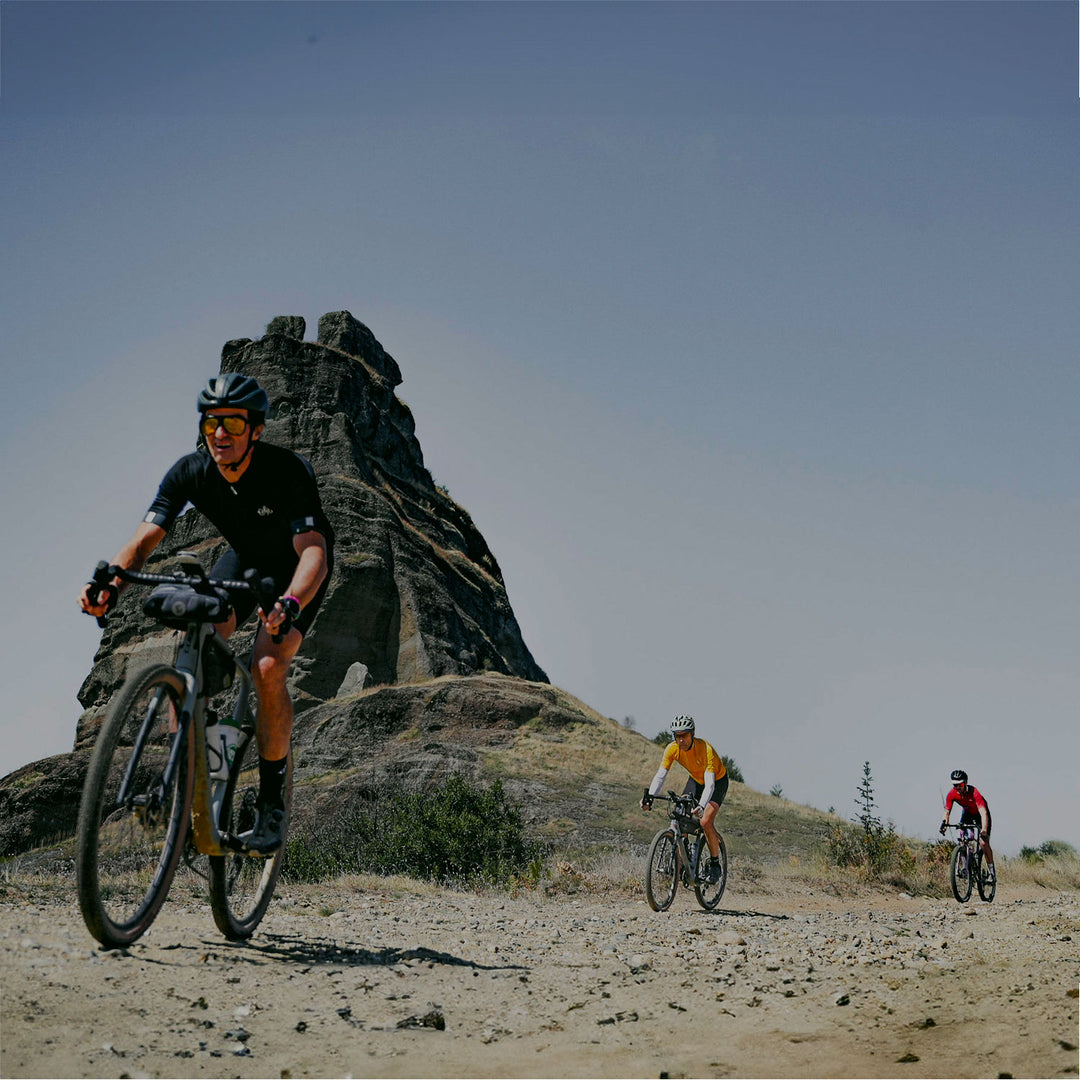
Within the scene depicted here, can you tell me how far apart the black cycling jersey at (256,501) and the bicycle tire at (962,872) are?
14.7 metres

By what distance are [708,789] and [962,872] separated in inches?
263

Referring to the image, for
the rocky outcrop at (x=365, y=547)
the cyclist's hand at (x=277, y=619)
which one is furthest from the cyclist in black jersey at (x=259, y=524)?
the rocky outcrop at (x=365, y=547)

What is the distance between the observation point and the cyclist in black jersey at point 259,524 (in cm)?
578

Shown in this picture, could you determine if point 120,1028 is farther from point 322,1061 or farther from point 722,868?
point 722,868

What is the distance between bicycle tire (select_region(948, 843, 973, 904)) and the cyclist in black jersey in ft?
47.0

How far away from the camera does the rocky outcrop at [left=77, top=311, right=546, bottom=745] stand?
182ft

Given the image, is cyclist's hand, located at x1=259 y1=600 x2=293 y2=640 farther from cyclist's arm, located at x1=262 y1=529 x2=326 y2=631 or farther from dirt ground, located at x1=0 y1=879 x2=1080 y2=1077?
dirt ground, located at x1=0 y1=879 x2=1080 y2=1077

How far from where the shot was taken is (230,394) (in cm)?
579

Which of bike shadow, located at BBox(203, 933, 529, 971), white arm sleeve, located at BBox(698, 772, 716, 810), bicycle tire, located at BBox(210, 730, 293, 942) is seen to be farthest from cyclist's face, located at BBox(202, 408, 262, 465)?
white arm sleeve, located at BBox(698, 772, 716, 810)

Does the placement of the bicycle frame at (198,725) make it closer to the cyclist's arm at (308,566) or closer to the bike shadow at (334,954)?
the cyclist's arm at (308,566)

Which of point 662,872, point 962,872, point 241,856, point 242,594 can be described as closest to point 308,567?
point 242,594

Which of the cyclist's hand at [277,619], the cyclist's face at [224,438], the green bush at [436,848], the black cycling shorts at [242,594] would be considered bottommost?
the green bush at [436,848]

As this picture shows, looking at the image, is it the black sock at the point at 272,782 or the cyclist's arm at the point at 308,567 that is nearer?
the cyclist's arm at the point at 308,567

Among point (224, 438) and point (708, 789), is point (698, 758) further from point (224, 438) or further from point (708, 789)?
point (224, 438)
